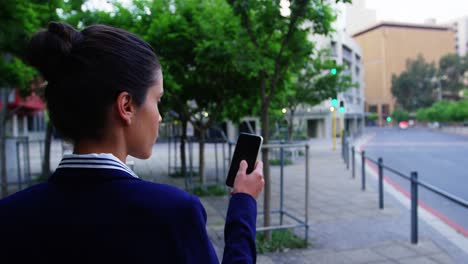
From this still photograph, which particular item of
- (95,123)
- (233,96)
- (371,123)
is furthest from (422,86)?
(95,123)

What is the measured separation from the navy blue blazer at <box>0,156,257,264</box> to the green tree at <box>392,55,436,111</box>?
91823mm

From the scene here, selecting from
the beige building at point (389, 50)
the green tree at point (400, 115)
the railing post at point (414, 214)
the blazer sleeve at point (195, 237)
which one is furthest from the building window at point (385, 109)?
the blazer sleeve at point (195, 237)

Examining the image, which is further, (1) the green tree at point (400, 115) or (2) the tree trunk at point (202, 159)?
(1) the green tree at point (400, 115)

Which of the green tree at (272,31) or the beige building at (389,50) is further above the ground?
the beige building at (389,50)

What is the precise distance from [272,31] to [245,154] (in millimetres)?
4360

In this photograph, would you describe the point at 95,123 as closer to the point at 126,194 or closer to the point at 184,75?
the point at 126,194

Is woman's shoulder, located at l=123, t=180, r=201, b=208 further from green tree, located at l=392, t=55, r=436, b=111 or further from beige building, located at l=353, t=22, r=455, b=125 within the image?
beige building, located at l=353, t=22, r=455, b=125

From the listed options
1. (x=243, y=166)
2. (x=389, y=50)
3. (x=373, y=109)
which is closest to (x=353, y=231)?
(x=243, y=166)

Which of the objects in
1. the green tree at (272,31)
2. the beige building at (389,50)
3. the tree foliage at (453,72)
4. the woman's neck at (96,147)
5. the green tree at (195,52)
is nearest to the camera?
the woman's neck at (96,147)

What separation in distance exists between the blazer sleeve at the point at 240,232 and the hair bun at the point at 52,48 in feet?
1.97

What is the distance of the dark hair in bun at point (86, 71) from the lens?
0.99 metres

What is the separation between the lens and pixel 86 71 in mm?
988

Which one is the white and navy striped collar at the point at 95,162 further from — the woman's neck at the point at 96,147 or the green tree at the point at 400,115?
the green tree at the point at 400,115

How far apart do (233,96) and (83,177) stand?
27.9 feet
